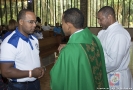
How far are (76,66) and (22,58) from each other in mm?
689

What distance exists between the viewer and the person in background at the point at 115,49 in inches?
106

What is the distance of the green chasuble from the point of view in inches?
82.5

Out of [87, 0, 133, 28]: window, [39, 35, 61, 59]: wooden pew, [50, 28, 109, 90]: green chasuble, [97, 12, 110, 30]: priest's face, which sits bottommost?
[39, 35, 61, 59]: wooden pew

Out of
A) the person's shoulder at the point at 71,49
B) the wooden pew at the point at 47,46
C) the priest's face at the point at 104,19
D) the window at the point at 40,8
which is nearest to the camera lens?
the person's shoulder at the point at 71,49

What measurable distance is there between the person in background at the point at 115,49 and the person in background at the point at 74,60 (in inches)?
21.3

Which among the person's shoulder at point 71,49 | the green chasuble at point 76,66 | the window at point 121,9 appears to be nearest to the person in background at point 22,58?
the green chasuble at point 76,66

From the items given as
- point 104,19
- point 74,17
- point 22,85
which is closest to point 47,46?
point 104,19

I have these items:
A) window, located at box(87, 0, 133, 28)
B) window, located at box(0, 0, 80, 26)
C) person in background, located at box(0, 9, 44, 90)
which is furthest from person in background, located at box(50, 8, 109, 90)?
A: window, located at box(0, 0, 80, 26)

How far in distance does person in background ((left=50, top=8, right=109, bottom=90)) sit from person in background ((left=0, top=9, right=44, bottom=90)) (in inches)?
18.1

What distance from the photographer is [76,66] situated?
210 cm

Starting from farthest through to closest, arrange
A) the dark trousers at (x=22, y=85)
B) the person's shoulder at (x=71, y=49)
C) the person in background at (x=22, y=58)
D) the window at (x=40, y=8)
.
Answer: the window at (x=40, y=8)
the dark trousers at (x=22, y=85)
the person in background at (x=22, y=58)
the person's shoulder at (x=71, y=49)

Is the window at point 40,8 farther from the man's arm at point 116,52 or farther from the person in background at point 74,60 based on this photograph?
the person in background at point 74,60

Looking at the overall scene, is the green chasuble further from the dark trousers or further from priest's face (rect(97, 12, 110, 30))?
priest's face (rect(97, 12, 110, 30))

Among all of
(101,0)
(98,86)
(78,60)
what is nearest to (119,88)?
(98,86)
